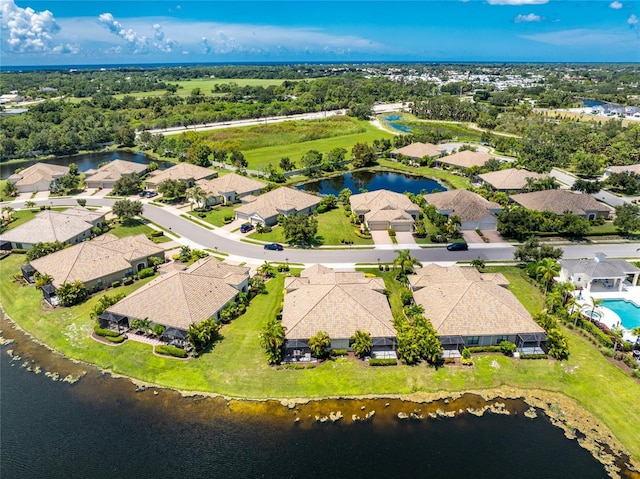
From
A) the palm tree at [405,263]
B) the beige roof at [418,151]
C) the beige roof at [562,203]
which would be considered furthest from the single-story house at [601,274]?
the beige roof at [418,151]

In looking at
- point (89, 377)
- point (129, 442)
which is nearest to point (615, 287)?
point (129, 442)

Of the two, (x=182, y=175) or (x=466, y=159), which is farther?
(x=466, y=159)

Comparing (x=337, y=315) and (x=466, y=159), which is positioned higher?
(x=466, y=159)

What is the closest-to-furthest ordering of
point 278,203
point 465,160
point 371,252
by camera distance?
point 371,252 < point 278,203 < point 465,160

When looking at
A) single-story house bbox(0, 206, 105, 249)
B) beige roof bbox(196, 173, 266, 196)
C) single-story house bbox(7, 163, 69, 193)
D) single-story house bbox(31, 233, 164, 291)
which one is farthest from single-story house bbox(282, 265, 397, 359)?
single-story house bbox(7, 163, 69, 193)

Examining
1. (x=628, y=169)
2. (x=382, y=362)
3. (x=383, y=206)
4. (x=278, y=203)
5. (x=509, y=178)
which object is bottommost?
(x=382, y=362)

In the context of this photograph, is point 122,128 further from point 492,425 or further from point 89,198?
point 492,425

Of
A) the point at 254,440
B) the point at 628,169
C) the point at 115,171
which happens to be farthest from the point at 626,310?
the point at 115,171

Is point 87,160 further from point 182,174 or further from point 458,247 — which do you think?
point 458,247
